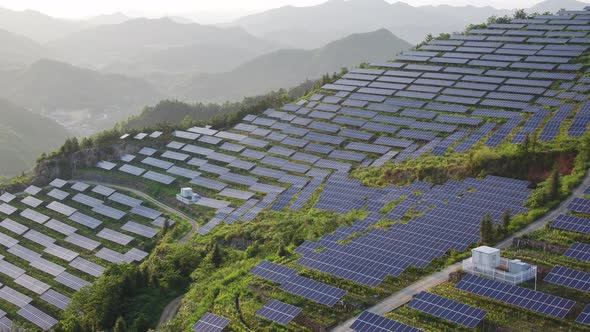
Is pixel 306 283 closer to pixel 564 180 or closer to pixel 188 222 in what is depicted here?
pixel 564 180

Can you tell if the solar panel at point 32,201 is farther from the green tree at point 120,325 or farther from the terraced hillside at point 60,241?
the green tree at point 120,325

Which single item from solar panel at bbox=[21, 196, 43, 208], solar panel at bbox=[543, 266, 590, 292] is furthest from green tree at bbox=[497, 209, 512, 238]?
solar panel at bbox=[21, 196, 43, 208]

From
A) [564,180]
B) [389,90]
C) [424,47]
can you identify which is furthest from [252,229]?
[424,47]

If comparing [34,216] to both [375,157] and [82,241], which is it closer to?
[82,241]

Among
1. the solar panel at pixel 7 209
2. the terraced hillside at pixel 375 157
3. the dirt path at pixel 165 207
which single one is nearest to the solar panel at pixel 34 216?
the solar panel at pixel 7 209

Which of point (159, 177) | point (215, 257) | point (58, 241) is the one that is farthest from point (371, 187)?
point (58, 241)

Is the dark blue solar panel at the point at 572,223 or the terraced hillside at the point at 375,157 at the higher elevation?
the dark blue solar panel at the point at 572,223

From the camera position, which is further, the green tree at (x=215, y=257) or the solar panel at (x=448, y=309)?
the green tree at (x=215, y=257)

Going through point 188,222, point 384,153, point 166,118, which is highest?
point 384,153
